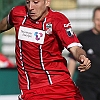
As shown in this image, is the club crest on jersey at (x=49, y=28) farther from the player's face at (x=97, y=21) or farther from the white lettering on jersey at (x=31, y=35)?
the player's face at (x=97, y=21)

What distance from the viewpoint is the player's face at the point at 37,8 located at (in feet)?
13.4

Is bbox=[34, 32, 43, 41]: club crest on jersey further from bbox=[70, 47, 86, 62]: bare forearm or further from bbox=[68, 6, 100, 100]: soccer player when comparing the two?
bbox=[68, 6, 100, 100]: soccer player

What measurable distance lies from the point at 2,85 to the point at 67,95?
234 centimetres

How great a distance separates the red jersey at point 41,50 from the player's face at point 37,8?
46 mm

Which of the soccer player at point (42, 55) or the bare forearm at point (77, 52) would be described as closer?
the bare forearm at point (77, 52)

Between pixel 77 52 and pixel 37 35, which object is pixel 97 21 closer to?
pixel 37 35

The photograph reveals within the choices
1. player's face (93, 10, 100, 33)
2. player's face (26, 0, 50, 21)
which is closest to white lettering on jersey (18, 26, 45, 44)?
player's face (26, 0, 50, 21)

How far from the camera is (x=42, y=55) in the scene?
13.6 ft

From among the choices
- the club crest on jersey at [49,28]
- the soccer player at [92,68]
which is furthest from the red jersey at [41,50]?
the soccer player at [92,68]

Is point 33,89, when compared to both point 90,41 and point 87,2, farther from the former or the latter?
point 87,2

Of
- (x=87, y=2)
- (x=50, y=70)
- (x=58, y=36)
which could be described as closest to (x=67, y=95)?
(x=50, y=70)

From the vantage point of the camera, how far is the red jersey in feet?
13.4

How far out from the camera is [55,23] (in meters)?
4.06

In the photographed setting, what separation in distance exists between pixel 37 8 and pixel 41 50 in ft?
1.18
